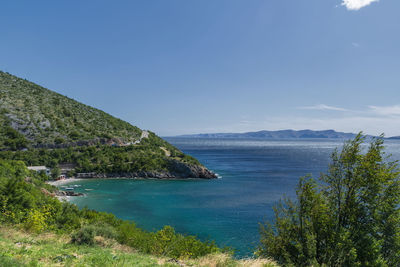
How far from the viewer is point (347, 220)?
15.7 m

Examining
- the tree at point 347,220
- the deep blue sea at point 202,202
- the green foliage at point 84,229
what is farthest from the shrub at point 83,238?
the deep blue sea at point 202,202

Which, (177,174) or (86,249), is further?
(177,174)

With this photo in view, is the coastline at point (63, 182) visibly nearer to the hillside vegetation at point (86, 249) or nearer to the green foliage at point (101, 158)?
the green foliage at point (101, 158)

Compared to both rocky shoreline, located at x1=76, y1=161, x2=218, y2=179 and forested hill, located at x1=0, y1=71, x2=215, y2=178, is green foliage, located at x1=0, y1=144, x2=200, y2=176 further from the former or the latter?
rocky shoreline, located at x1=76, y1=161, x2=218, y2=179

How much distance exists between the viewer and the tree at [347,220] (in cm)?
1388

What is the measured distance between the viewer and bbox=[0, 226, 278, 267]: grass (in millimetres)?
8344

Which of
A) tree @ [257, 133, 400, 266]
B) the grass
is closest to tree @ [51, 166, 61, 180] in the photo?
the grass

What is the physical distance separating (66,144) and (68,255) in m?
82.8

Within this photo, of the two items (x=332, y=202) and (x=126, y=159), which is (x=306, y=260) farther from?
(x=126, y=159)

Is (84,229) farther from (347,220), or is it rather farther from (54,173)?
(54,173)

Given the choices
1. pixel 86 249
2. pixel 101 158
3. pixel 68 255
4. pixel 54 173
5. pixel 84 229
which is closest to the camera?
pixel 68 255

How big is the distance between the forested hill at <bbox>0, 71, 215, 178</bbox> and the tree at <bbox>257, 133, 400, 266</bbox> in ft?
208

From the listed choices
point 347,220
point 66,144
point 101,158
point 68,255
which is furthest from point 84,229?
point 66,144

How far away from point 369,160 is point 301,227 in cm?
689
